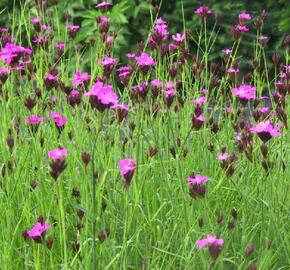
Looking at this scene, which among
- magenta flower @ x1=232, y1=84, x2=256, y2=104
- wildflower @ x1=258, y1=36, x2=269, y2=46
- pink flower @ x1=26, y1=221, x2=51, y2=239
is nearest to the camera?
pink flower @ x1=26, y1=221, x2=51, y2=239

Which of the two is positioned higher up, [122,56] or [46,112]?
[46,112]

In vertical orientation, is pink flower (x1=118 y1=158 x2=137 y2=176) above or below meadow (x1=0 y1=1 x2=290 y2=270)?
above

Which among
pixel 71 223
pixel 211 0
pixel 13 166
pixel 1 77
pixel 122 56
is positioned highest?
pixel 1 77

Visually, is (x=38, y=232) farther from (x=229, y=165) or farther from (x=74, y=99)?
(x=74, y=99)

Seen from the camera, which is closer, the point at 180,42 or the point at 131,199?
the point at 131,199

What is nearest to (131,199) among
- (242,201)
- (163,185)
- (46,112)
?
(163,185)

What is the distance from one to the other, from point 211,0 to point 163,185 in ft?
11.7

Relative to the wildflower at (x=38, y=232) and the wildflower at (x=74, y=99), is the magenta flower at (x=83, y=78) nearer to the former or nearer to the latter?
the wildflower at (x=74, y=99)

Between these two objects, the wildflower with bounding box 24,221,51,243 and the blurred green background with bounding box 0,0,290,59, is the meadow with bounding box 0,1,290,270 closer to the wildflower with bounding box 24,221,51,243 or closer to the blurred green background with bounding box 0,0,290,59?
the wildflower with bounding box 24,221,51,243

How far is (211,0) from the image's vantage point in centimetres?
584

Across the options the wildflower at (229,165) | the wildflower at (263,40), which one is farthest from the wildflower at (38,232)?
the wildflower at (263,40)

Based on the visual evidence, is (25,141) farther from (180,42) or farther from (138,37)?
(138,37)

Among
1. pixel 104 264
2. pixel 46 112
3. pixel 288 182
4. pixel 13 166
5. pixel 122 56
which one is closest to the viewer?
pixel 104 264

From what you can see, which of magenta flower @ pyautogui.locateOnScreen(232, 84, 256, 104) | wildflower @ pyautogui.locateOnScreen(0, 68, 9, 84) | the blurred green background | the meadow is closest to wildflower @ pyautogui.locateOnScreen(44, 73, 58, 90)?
the meadow
